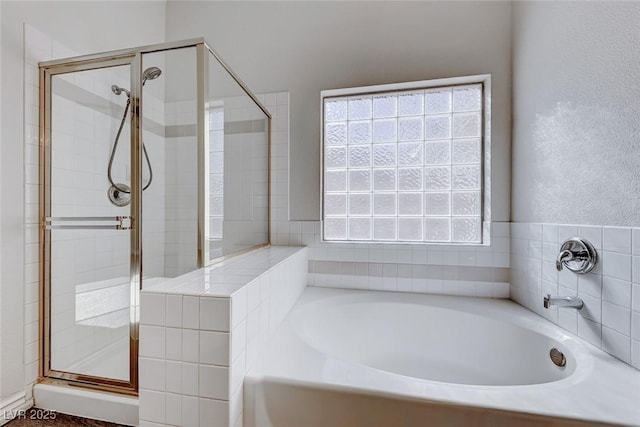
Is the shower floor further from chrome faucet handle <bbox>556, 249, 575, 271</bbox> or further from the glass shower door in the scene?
chrome faucet handle <bbox>556, 249, 575, 271</bbox>

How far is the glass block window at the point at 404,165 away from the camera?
1.89 metres

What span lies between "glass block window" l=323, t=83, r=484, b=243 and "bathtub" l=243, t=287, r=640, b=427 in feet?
1.59

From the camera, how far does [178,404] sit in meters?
0.89

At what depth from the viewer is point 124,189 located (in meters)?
1.46

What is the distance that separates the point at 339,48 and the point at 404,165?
3.04ft

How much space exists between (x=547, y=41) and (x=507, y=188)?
780mm

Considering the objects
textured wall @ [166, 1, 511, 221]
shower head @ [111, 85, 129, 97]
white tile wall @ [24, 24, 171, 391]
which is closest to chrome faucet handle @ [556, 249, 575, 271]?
textured wall @ [166, 1, 511, 221]

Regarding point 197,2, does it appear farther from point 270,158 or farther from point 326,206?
point 326,206

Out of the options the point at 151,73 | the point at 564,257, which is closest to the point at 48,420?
the point at 151,73

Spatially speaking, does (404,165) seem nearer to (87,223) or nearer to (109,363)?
(87,223)

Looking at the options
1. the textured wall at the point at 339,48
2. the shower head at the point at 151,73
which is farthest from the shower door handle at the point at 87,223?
the textured wall at the point at 339,48

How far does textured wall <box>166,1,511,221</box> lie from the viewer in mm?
1775

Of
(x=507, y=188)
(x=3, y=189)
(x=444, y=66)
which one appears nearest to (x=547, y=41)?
(x=444, y=66)

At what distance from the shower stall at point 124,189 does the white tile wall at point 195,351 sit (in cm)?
40
